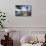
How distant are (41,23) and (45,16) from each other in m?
0.22

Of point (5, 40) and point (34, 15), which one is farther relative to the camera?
point (34, 15)

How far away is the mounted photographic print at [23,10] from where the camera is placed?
386cm

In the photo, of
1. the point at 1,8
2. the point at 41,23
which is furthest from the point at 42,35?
the point at 1,8

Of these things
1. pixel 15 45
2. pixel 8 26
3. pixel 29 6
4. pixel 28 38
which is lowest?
pixel 15 45

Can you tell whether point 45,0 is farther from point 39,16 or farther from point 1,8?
point 1,8

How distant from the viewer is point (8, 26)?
12.7 feet

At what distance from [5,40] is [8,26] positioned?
1.44 ft

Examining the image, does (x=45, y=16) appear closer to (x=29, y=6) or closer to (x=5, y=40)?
(x=29, y=6)

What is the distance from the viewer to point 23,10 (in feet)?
12.7

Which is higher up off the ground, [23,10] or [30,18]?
[23,10]

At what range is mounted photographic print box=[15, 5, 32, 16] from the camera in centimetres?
386

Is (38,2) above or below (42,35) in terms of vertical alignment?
above

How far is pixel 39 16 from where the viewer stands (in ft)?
12.8

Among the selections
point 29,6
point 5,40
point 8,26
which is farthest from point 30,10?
point 5,40
